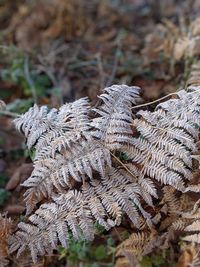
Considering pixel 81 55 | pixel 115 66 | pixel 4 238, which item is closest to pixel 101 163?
pixel 4 238

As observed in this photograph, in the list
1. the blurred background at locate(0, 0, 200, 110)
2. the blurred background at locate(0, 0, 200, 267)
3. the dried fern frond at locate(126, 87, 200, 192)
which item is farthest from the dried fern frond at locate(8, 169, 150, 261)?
the blurred background at locate(0, 0, 200, 110)

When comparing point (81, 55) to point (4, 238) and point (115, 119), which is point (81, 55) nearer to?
point (115, 119)

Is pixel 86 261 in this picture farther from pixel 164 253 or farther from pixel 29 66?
pixel 29 66

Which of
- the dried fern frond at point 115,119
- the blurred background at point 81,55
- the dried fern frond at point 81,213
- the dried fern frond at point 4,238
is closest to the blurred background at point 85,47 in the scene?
the blurred background at point 81,55

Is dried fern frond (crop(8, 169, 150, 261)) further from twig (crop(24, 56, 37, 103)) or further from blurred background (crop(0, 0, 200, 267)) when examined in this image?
twig (crop(24, 56, 37, 103))

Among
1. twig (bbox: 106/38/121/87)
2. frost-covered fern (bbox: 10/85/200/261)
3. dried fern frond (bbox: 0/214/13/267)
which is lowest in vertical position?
dried fern frond (bbox: 0/214/13/267)
